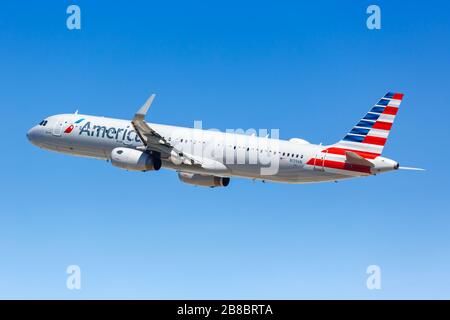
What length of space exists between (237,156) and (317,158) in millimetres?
6780

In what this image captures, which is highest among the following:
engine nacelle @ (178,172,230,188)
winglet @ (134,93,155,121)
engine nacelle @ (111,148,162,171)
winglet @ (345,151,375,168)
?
winglet @ (134,93,155,121)

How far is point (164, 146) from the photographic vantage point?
7250cm

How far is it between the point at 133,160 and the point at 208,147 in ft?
20.6

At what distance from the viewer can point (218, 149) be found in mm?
72438

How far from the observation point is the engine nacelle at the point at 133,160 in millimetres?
72188

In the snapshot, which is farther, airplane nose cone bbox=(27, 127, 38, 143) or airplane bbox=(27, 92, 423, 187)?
airplane nose cone bbox=(27, 127, 38, 143)

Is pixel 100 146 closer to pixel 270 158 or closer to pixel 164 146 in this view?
pixel 164 146

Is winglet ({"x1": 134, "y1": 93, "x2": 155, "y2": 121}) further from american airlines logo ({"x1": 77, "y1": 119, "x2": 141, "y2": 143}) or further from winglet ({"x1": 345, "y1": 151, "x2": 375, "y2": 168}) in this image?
winglet ({"x1": 345, "y1": 151, "x2": 375, "y2": 168})

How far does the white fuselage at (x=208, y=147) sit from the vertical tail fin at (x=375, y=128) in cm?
223

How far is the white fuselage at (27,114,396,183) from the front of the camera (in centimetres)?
6950

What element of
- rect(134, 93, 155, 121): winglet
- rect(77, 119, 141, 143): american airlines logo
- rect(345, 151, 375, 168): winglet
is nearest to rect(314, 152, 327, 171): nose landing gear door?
rect(345, 151, 375, 168): winglet

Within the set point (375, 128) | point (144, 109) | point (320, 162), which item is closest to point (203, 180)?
point (144, 109)
